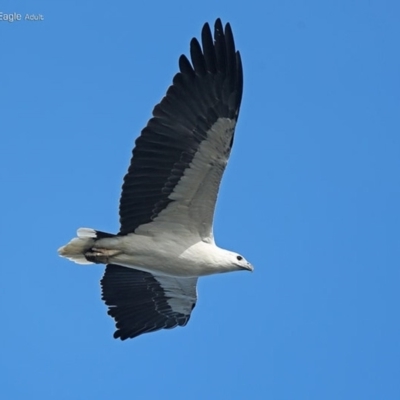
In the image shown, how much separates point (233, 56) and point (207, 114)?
848mm

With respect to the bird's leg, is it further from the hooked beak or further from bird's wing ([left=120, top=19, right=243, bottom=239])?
the hooked beak

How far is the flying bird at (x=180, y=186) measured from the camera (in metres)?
13.7

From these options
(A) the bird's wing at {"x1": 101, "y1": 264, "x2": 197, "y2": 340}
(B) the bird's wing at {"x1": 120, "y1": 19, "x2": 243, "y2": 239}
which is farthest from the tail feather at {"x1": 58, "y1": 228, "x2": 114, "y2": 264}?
(A) the bird's wing at {"x1": 101, "y1": 264, "x2": 197, "y2": 340}

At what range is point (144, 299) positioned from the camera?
1625cm

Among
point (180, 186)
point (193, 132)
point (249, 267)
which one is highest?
point (193, 132)

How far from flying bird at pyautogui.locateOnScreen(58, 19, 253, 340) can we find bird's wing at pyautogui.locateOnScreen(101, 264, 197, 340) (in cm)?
2

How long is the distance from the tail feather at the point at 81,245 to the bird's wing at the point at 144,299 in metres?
0.98

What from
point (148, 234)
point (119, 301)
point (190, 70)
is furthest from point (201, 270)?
point (190, 70)

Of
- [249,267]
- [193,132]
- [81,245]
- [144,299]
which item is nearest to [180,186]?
[193,132]

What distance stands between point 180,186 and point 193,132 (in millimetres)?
Result: 837

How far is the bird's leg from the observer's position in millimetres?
14766

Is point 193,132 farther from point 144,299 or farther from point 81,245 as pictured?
point 144,299

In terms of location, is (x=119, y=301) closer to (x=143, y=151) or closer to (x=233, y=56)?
(x=143, y=151)

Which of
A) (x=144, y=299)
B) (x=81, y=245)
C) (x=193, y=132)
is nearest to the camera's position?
(x=193, y=132)
